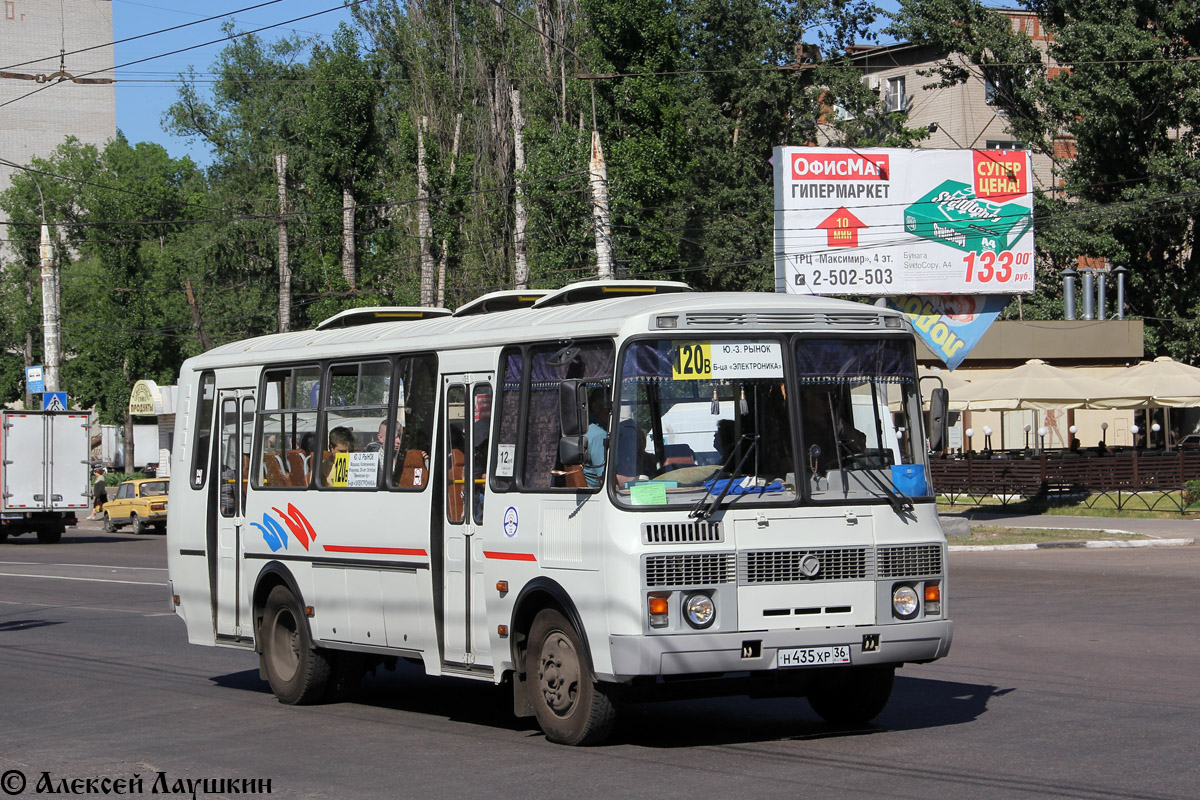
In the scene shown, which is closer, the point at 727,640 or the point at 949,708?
the point at 727,640

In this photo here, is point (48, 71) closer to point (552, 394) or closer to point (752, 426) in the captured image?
point (552, 394)

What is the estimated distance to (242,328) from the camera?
74.5m

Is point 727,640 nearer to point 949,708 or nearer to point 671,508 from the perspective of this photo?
point 671,508

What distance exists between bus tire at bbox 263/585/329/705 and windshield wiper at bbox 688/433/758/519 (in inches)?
164

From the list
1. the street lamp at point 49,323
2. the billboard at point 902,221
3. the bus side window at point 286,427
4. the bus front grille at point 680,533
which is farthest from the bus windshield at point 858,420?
the street lamp at point 49,323

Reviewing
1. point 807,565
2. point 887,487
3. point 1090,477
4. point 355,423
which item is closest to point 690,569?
point 807,565

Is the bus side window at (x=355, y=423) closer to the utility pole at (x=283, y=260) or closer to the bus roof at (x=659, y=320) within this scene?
the bus roof at (x=659, y=320)

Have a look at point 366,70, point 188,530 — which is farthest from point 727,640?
point 366,70

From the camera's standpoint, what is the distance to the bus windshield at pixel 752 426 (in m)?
8.66

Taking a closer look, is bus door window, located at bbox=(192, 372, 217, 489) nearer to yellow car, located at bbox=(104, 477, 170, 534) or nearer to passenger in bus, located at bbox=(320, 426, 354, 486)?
passenger in bus, located at bbox=(320, 426, 354, 486)

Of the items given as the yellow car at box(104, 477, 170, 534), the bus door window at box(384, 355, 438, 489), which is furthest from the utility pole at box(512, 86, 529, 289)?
the bus door window at box(384, 355, 438, 489)

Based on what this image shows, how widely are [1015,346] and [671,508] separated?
1618 inches

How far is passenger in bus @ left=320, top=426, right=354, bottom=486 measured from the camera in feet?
37.0

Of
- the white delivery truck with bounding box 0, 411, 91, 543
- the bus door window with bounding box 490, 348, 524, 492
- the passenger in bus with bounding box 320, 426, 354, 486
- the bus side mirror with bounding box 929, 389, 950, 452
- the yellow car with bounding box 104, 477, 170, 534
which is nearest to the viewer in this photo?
the bus side mirror with bounding box 929, 389, 950, 452
